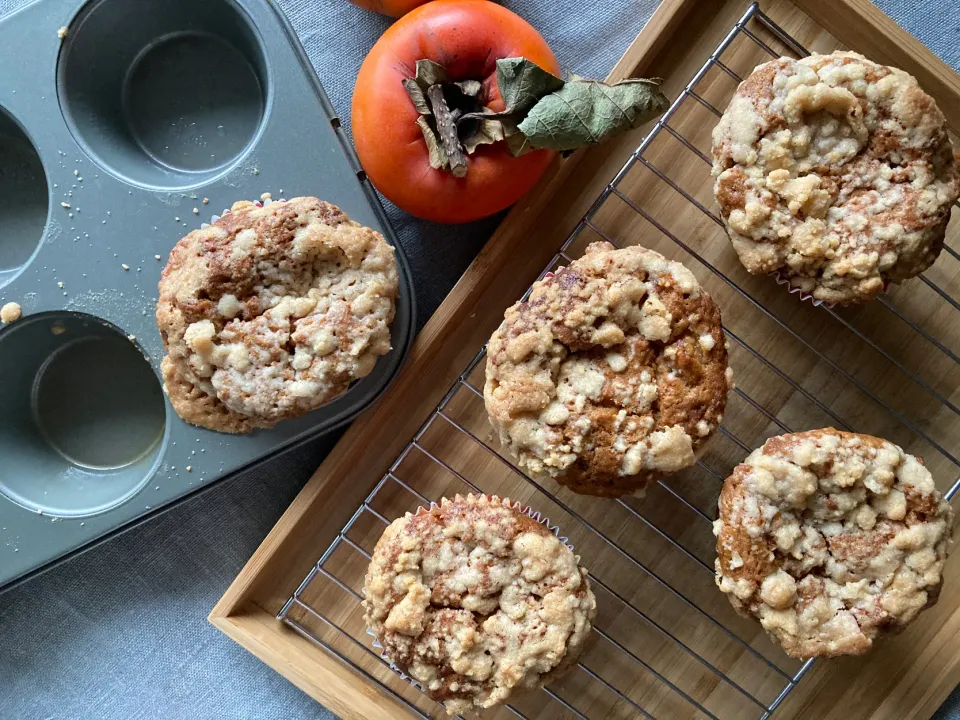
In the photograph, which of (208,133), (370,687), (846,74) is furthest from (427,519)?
(846,74)

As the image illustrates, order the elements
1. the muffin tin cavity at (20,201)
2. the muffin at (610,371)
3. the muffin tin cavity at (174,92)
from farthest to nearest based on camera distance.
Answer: the muffin tin cavity at (20,201), the muffin tin cavity at (174,92), the muffin at (610,371)

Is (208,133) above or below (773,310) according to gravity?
below

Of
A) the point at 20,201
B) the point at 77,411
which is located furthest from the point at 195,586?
the point at 20,201

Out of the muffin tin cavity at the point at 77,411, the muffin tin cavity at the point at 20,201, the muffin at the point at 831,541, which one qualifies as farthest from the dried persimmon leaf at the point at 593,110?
the muffin tin cavity at the point at 20,201

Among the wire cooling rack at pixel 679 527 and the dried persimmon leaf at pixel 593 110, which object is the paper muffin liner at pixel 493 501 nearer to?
the wire cooling rack at pixel 679 527

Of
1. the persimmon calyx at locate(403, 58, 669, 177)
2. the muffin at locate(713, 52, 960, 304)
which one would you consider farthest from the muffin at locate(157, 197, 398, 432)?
the muffin at locate(713, 52, 960, 304)

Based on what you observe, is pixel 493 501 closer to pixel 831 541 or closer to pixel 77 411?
pixel 831 541

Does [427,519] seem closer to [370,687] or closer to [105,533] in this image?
[370,687]
